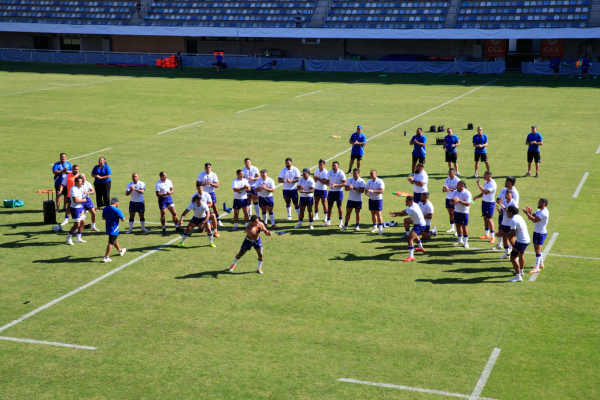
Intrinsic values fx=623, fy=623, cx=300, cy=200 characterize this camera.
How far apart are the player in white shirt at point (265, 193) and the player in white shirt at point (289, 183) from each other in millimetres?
529

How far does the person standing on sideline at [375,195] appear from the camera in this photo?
61.6 feet

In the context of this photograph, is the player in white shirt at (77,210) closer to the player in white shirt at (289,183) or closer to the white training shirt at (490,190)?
the player in white shirt at (289,183)

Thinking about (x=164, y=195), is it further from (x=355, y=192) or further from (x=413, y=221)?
(x=413, y=221)

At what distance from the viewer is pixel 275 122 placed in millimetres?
37312

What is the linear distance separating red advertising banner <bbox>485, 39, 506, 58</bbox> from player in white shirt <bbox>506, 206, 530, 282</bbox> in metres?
52.2

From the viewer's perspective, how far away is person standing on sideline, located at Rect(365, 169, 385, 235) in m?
18.8

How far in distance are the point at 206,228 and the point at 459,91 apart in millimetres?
35254

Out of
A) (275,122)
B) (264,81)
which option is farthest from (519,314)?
(264,81)

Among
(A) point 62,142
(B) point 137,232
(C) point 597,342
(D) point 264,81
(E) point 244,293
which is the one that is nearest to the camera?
(C) point 597,342

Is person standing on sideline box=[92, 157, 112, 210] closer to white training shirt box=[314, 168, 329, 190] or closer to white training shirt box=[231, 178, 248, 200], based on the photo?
white training shirt box=[231, 178, 248, 200]

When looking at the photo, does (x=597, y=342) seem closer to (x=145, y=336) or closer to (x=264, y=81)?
(x=145, y=336)

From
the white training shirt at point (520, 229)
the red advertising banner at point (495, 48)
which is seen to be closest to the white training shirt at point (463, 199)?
the white training shirt at point (520, 229)

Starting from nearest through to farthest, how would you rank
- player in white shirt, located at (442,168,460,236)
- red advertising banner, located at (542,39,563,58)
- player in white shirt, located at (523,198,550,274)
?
1. player in white shirt, located at (523,198,550,274)
2. player in white shirt, located at (442,168,460,236)
3. red advertising banner, located at (542,39,563,58)

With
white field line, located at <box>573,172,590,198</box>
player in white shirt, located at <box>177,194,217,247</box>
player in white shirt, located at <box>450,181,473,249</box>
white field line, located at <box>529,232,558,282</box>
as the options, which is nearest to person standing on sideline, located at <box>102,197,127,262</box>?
player in white shirt, located at <box>177,194,217,247</box>
